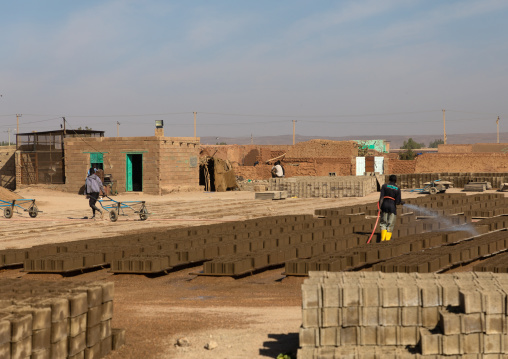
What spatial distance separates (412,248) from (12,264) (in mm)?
8436

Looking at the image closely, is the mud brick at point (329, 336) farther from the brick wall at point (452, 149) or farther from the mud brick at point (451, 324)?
the brick wall at point (452, 149)

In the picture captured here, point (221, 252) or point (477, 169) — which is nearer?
point (221, 252)

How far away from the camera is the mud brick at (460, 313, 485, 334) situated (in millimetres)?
6789

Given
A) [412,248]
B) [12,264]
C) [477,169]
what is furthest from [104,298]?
[477,169]

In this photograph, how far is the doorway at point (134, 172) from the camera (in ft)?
123

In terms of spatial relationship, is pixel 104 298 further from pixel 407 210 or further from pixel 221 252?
pixel 407 210

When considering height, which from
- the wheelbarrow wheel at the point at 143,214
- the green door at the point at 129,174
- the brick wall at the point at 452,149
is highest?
the brick wall at the point at 452,149

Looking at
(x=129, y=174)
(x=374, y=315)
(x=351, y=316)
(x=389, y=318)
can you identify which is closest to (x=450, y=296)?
(x=389, y=318)

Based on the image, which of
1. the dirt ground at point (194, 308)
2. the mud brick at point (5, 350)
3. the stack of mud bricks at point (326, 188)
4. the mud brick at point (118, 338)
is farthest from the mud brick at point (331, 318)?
the stack of mud bricks at point (326, 188)

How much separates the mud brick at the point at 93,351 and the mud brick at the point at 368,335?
9.40 ft

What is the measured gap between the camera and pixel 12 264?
1374 cm

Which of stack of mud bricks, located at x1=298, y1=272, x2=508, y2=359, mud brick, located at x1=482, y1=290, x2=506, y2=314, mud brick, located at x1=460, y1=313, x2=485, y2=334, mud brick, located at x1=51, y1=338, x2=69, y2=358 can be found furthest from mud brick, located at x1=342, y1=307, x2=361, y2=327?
mud brick, located at x1=51, y1=338, x2=69, y2=358

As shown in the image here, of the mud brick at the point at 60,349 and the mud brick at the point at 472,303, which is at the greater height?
the mud brick at the point at 472,303

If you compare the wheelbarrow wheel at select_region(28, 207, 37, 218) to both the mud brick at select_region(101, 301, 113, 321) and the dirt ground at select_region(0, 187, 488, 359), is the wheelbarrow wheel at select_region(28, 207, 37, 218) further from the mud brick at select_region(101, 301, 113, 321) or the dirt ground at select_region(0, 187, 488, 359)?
the mud brick at select_region(101, 301, 113, 321)
